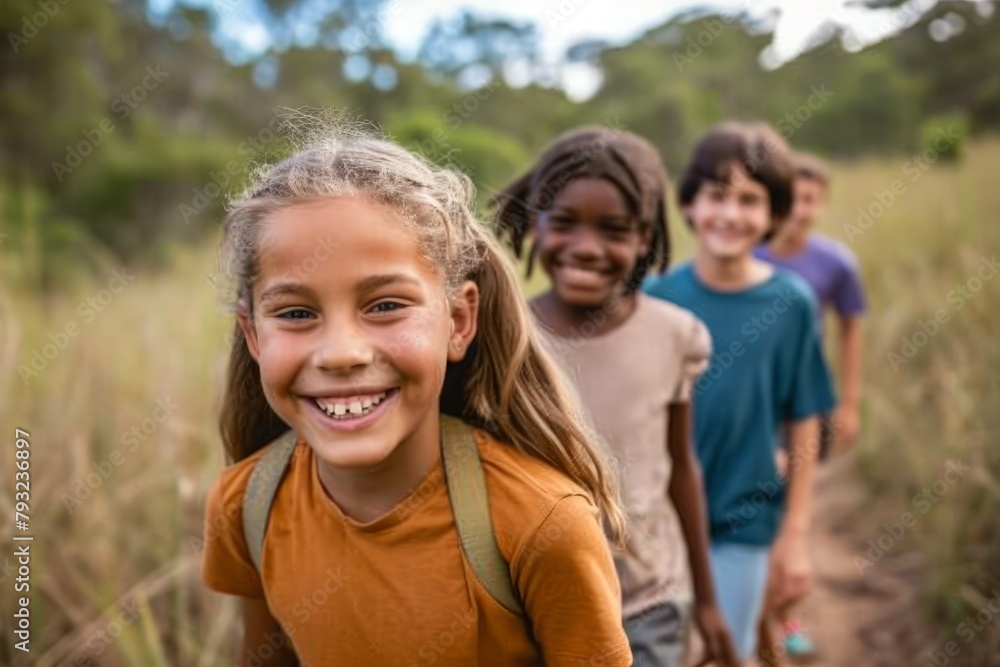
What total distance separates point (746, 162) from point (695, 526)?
1.31m

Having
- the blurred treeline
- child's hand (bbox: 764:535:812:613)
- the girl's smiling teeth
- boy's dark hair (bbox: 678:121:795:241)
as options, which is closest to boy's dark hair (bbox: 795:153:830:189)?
boy's dark hair (bbox: 678:121:795:241)

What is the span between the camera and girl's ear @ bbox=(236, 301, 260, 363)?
5.60 feet

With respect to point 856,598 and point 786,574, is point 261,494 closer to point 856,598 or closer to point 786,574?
point 786,574

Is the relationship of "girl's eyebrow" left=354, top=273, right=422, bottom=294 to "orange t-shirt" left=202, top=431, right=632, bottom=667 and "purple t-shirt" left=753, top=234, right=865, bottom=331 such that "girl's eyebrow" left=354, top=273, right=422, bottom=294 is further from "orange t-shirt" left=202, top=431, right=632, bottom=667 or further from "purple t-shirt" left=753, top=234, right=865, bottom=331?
"purple t-shirt" left=753, top=234, right=865, bottom=331

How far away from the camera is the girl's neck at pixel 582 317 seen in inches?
92.0

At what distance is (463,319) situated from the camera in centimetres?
176

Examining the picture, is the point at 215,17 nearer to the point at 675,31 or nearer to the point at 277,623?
the point at 675,31

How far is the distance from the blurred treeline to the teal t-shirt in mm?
6469

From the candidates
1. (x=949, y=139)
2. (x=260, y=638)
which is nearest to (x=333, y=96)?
(x=949, y=139)

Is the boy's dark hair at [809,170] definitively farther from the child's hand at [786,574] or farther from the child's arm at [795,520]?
the child's hand at [786,574]

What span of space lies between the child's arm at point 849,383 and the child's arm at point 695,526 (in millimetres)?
1612

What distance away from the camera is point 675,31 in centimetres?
1620

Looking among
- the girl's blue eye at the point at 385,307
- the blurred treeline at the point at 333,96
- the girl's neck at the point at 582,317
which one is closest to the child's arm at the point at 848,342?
the girl's neck at the point at 582,317

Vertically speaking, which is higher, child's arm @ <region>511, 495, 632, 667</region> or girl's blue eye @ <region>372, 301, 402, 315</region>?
girl's blue eye @ <region>372, 301, 402, 315</region>
